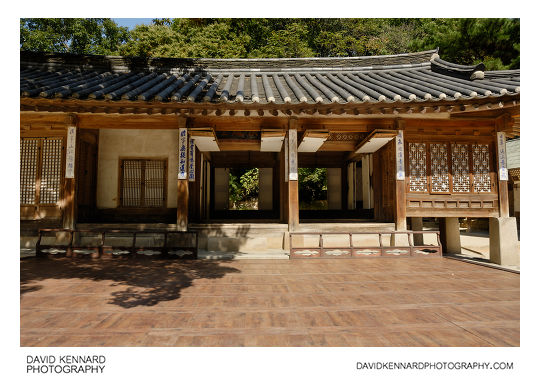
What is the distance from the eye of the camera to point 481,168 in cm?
685

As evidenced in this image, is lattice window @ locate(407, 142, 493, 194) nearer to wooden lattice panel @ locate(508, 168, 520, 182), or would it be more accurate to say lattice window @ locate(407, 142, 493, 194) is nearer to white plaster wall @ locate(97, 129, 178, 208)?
white plaster wall @ locate(97, 129, 178, 208)

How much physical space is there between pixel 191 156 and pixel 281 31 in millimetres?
17567

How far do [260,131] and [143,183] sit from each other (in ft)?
12.7

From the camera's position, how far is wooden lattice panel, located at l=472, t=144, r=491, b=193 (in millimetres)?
6801

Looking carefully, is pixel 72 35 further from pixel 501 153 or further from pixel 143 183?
pixel 501 153

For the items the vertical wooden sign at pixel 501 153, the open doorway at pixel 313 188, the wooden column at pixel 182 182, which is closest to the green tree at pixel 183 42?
the open doorway at pixel 313 188

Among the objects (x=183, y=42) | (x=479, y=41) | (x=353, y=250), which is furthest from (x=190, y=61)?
(x=479, y=41)

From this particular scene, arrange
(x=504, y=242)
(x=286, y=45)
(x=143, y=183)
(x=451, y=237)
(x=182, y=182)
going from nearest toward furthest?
(x=504, y=242), (x=182, y=182), (x=451, y=237), (x=143, y=183), (x=286, y=45)

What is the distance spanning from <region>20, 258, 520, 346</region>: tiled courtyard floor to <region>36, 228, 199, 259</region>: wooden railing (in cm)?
65

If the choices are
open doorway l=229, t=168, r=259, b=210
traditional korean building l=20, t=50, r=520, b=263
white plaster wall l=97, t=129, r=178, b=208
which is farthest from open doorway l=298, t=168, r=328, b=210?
white plaster wall l=97, t=129, r=178, b=208

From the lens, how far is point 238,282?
4.12m

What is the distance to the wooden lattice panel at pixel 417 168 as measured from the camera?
22.4ft

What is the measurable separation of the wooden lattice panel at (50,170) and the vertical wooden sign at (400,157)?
8.01 meters

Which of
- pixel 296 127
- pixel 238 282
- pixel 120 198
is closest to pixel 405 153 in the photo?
pixel 296 127
